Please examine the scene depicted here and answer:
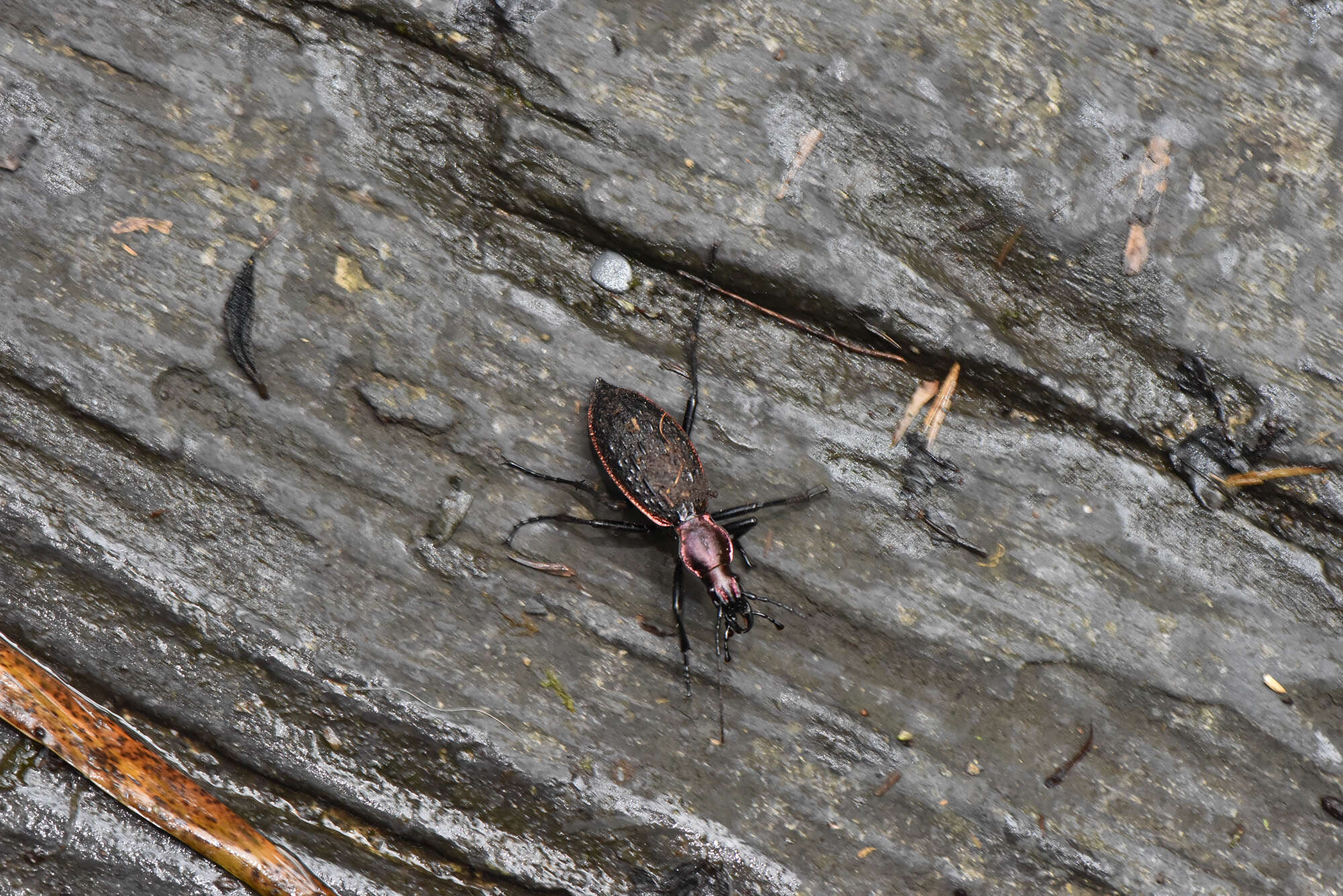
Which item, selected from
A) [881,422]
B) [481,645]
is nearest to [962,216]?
[881,422]

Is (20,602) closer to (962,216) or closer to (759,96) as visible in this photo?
(759,96)

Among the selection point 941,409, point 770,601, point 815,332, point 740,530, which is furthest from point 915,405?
point 770,601

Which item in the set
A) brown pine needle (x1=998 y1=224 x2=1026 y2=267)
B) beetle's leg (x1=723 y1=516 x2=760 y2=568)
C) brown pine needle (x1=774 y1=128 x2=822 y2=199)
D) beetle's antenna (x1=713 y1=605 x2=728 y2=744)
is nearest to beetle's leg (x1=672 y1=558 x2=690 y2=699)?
beetle's antenna (x1=713 y1=605 x2=728 y2=744)

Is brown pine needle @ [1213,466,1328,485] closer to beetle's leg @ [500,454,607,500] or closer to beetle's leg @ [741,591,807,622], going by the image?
beetle's leg @ [741,591,807,622]

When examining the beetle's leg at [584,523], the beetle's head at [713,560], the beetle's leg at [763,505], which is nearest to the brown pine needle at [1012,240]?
the beetle's leg at [763,505]

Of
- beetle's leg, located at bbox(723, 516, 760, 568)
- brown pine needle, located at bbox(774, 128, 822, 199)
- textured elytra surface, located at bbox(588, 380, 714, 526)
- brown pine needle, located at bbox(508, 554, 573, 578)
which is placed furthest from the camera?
brown pine needle, located at bbox(774, 128, 822, 199)

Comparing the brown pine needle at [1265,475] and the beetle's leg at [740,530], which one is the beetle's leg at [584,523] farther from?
the brown pine needle at [1265,475]

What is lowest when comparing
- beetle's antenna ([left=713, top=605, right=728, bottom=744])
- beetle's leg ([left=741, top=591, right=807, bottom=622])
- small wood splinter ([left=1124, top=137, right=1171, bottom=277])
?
beetle's antenna ([left=713, top=605, right=728, bottom=744])
